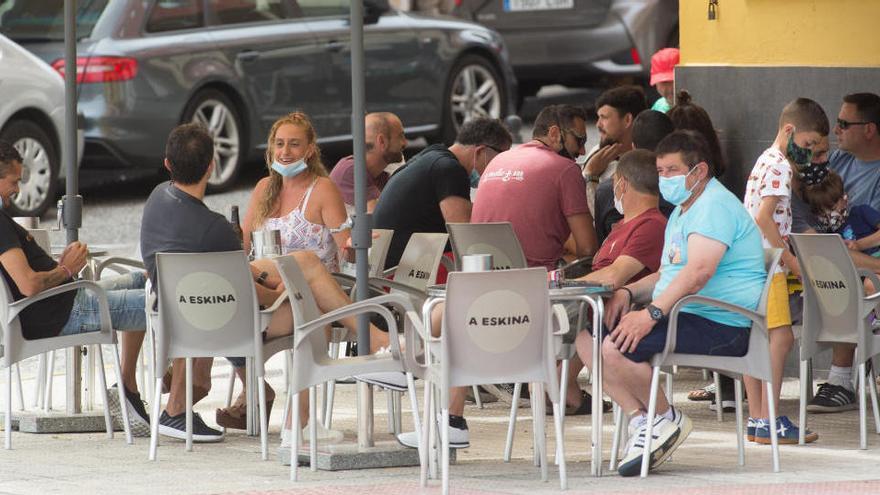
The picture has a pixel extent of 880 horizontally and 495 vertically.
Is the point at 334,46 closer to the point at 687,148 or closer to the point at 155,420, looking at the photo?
the point at 155,420

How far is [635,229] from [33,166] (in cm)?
777

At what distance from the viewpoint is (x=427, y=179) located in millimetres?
11305

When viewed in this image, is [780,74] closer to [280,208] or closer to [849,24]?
[849,24]

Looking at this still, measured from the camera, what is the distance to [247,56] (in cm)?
1742

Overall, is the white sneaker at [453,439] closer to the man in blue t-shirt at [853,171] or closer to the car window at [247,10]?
the man in blue t-shirt at [853,171]

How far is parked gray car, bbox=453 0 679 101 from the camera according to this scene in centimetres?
2038

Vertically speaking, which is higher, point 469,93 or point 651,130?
point 469,93

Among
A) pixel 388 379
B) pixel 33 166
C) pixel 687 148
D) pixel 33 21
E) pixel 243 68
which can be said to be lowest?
pixel 388 379

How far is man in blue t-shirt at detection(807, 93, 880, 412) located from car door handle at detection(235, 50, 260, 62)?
24.0 feet

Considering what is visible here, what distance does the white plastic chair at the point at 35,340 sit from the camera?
9656 mm

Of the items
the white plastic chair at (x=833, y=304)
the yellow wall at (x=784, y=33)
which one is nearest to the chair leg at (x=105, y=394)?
the white plastic chair at (x=833, y=304)

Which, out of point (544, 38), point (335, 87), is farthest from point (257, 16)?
point (544, 38)

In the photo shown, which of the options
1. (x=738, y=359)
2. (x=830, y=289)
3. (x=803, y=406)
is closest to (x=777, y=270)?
(x=830, y=289)

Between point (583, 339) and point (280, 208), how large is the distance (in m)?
1.97
